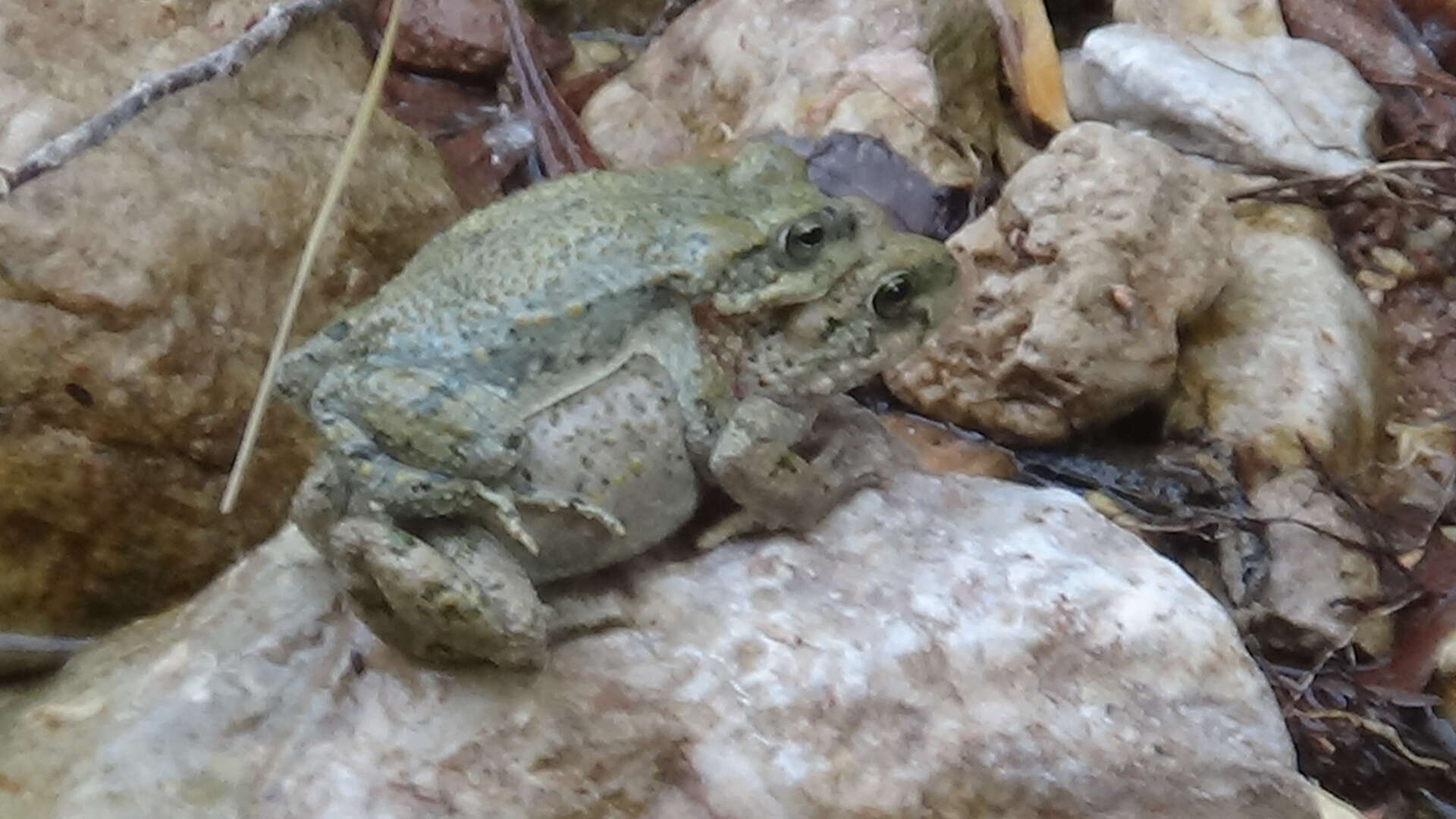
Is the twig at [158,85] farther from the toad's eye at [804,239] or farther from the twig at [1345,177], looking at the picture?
the twig at [1345,177]

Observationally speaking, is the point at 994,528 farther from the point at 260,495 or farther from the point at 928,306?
the point at 260,495

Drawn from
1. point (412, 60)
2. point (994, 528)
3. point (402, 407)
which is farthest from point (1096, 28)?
point (402, 407)

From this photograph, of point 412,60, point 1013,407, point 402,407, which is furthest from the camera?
point 412,60

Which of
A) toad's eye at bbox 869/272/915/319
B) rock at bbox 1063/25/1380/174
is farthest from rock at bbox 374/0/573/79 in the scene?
toad's eye at bbox 869/272/915/319

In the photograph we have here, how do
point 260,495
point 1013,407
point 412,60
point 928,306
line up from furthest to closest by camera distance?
point 412,60 < point 1013,407 < point 260,495 < point 928,306

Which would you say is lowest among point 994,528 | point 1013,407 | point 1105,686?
point 1013,407
